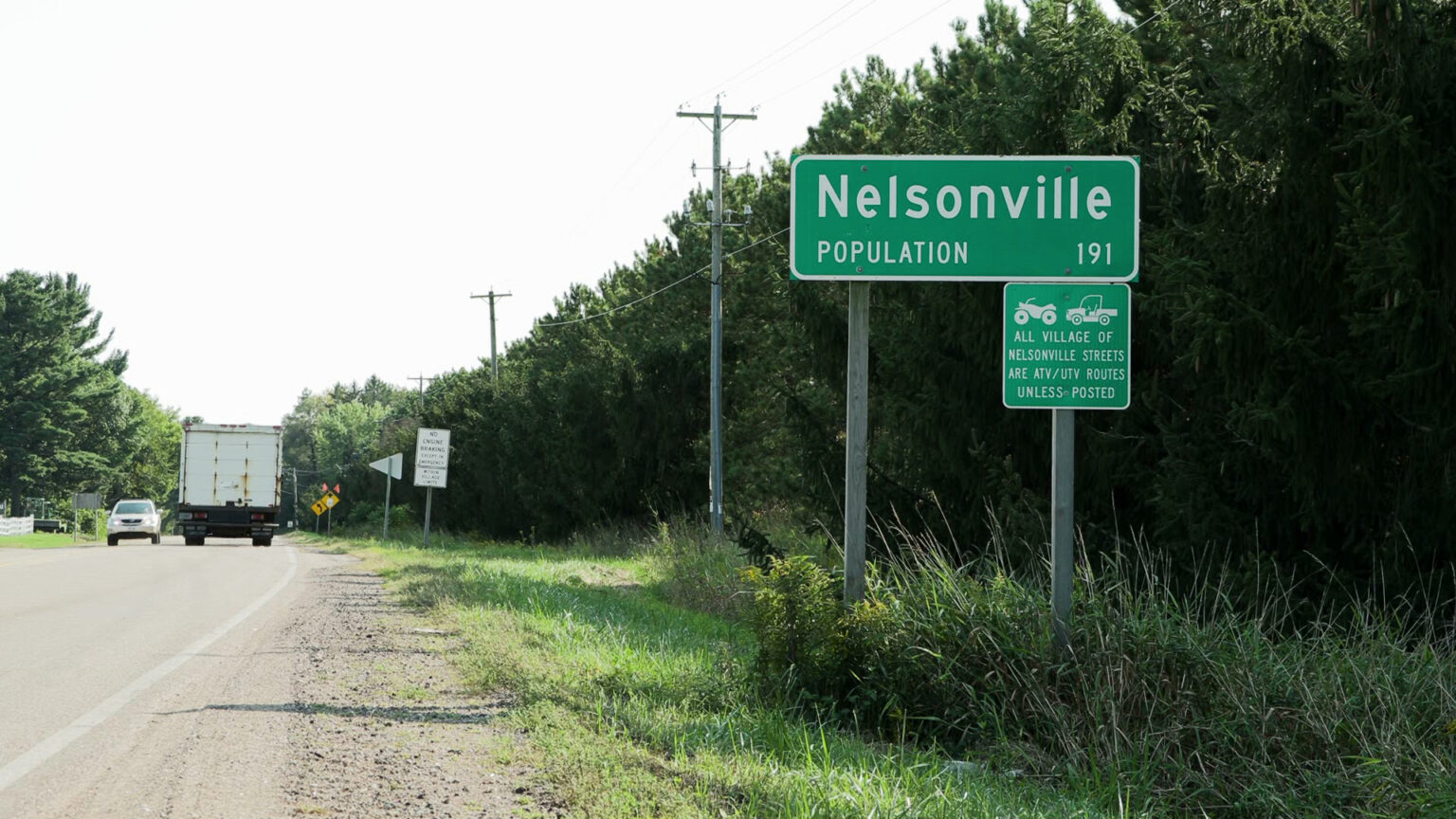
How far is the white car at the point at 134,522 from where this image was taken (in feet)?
151

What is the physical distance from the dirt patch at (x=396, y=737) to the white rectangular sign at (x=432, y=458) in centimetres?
1975

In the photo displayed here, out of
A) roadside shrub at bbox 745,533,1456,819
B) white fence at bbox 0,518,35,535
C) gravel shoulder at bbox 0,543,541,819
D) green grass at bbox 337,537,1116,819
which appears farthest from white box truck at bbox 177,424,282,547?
roadside shrub at bbox 745,533,1456,819

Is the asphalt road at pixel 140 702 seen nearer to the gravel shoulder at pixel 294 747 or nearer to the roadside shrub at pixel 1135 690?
the gravel shoulder at pixel 294 747

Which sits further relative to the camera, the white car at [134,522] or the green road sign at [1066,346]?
the white car at [134,522]

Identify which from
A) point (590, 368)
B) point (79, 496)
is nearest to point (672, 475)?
point (590, 368)

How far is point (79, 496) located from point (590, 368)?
3465 centimetres

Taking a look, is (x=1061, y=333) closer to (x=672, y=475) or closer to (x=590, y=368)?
(x=672, y=475)

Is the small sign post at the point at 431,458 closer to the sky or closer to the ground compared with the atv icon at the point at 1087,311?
closer to the ground

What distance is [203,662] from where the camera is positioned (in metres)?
10.2

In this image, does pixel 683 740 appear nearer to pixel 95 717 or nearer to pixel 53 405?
pixel 95 717

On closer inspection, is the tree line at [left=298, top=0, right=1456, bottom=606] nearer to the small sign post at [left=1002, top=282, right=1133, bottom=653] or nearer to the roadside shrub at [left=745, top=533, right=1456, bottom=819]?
the small sign post at [left=1002, top=282, right=1133, bottom=653]

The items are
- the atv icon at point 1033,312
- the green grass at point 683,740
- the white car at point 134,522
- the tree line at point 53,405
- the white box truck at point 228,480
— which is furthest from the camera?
the tree line at point 53,405

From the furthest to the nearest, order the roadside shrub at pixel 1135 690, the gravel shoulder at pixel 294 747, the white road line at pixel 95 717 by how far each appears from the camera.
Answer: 1. the white road line at pixel 95 717
2. the roadside shrub at pixel 1135 690
3. the gravel shoulder at pixel 294 747

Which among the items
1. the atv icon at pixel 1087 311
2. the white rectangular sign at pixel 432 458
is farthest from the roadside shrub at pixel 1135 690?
the white rectangular sign at pixel 432 458
